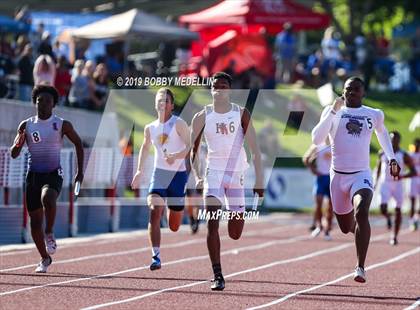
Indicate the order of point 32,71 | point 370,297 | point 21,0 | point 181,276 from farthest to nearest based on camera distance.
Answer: point 21,0
point 32,71
point 181,276
point 370,297

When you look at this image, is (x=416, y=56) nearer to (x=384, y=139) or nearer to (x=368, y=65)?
(x=368, y=65)

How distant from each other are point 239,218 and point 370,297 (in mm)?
1712

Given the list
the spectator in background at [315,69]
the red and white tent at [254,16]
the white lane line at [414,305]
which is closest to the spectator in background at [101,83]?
the red and white tent at [254,16]

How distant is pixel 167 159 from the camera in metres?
16.2

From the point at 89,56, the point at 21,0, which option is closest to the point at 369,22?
the point at 21,0

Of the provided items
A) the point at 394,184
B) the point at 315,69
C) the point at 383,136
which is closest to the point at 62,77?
the point at 394,184

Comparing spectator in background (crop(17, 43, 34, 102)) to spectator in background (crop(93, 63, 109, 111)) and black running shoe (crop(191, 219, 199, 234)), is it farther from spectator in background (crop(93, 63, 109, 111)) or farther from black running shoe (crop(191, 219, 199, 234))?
black running shoe (crop(191, 219, 199, 234))

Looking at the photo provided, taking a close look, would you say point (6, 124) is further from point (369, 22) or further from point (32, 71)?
point (369, 22)

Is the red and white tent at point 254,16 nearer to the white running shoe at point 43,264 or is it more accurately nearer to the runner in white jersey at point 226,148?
the white running shoe at point 43,264

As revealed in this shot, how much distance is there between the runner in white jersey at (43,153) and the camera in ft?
50.4

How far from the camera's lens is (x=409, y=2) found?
51.4m

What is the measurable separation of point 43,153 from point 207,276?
257 centimetres

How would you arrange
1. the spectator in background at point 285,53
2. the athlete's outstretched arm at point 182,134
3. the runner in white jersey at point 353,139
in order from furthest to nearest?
the spectator in background at point 285,53 → the athlete's outstretched arm at point 182,134 → the runner in white jersey at point 353,139

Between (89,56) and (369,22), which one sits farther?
(369,22)
